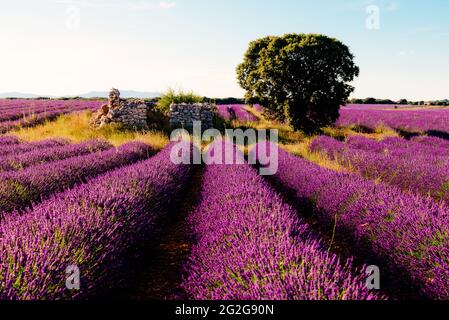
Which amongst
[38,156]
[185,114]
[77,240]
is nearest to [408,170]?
[77,240]

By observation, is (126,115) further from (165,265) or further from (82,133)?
(165,265)

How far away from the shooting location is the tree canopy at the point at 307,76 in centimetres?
1465

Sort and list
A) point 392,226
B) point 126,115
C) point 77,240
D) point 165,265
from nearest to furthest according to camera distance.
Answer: point 77,240 < point 392,226 < point 165,265 < point 126,115

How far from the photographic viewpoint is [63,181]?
469 cm

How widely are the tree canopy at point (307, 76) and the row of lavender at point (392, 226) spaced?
1104 cm

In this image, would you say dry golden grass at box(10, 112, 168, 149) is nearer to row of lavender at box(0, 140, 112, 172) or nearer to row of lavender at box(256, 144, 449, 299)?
row of lavender at box(0, 140, 112, 172)

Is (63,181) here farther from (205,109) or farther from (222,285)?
(205,109)

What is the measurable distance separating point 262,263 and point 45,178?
365 cm

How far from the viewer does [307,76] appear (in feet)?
48.7

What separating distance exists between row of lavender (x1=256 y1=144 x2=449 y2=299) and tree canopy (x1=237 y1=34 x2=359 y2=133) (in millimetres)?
11036

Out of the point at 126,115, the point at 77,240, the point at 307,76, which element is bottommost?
the point at 77,240

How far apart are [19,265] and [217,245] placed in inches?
48.4
